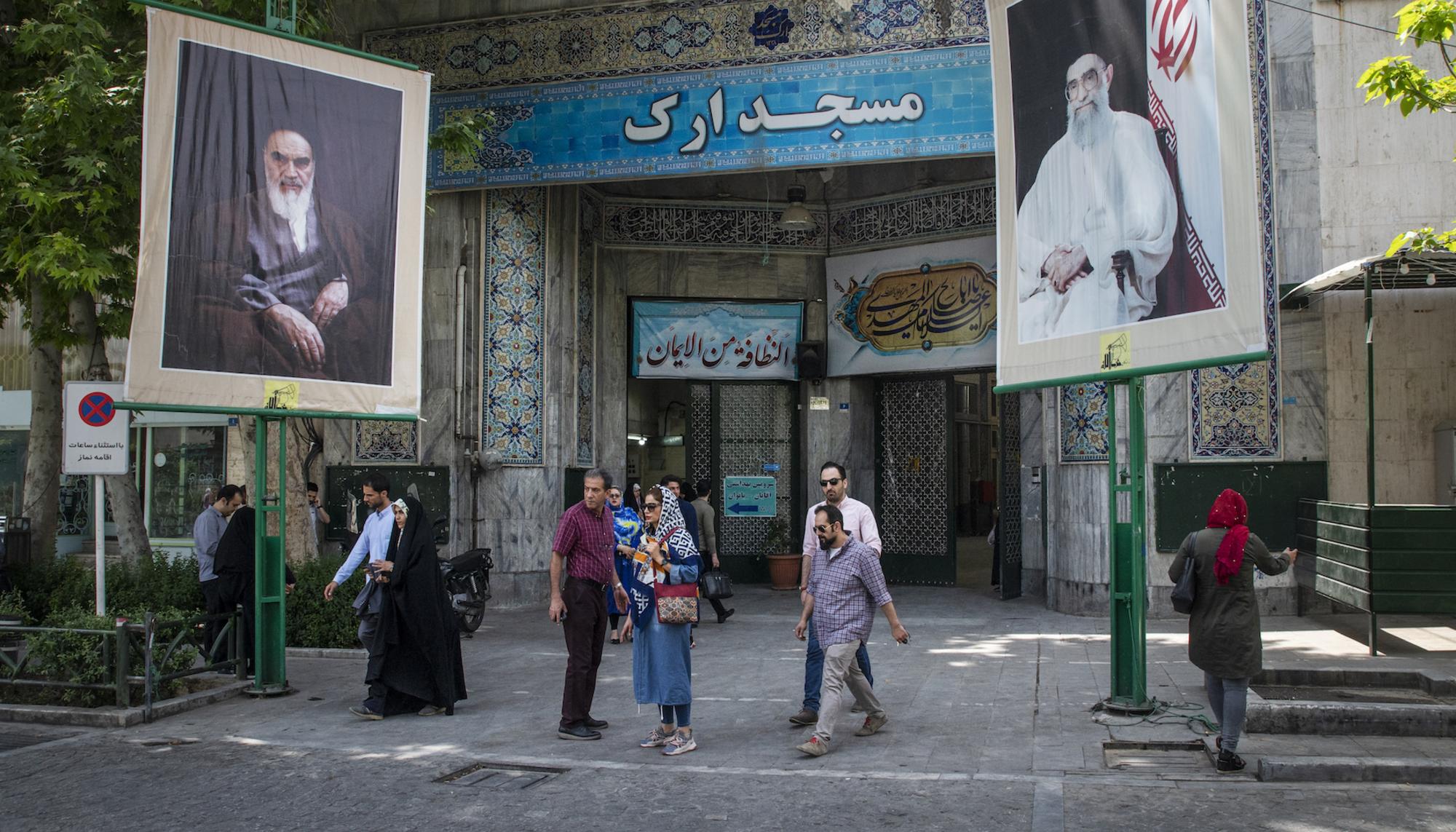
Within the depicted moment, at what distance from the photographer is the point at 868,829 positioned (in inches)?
211

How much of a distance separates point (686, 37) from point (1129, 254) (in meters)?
7.84

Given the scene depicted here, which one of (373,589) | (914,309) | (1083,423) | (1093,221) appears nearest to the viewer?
(1093,221)

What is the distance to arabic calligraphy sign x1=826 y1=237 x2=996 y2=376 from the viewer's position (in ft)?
50.7

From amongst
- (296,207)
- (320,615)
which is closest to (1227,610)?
(296,207)

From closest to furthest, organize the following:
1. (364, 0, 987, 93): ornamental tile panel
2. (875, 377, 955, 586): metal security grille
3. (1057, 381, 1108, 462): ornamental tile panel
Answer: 1. (1057, 381, 1108, 462): ornamental tile panel
2. (364, 0, 987, 93): ornamental tile panel
3. (875, 377, 955, 586): metal security grille

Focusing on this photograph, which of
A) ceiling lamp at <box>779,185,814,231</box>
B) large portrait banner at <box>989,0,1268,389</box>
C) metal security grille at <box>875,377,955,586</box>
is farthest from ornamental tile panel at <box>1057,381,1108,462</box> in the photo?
large portrait banner at <box>989,0,1268,389</box>

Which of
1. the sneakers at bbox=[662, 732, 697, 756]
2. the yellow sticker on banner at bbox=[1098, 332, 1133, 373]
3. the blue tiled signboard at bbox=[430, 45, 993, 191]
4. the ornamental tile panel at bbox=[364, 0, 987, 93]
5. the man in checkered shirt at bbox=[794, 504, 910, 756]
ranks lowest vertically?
the sneakers at bbox=[662, 732, 697, 756]

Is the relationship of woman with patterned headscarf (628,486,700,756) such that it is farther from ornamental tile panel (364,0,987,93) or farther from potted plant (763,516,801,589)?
potted plant (763,516,801,589)

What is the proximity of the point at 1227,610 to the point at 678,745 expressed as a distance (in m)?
3.13

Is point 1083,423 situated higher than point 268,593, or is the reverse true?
point 1083,423

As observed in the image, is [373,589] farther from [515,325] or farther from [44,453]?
[515,325]

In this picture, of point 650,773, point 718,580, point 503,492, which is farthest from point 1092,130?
point 503,492

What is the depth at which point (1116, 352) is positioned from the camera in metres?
7.21

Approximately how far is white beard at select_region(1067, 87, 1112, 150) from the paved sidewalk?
11.8 feet
